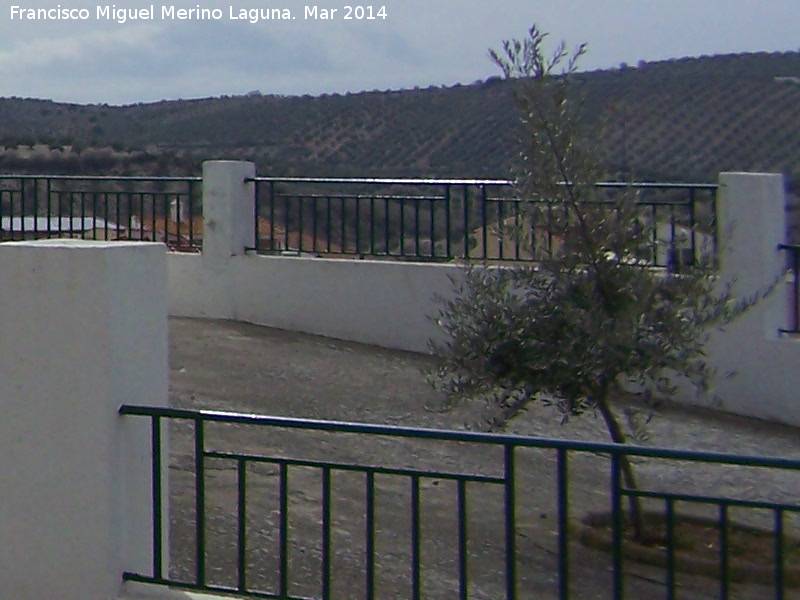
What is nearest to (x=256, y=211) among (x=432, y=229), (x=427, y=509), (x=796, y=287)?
(x=432, y=229)

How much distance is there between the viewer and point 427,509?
6586 mm

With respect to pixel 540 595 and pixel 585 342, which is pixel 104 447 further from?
pixel 585 342

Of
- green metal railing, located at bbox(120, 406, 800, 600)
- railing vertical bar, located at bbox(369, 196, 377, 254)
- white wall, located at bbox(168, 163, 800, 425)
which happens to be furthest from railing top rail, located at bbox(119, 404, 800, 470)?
railing vertical bar, located at bbox(369, 196, 377, 254)

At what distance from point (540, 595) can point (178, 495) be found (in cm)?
198

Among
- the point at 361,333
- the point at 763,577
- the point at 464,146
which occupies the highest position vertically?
the point at 464,146

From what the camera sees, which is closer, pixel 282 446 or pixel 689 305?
pixel 689 305

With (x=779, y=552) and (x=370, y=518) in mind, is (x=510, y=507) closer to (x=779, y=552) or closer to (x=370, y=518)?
(x=370, y=518)

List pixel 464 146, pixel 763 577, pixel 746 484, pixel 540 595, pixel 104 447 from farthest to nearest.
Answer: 1. pixel 464 146
2. pixel 746 484
3. pixel 763 577
4. pixel 540 595
5. pixel 104 447

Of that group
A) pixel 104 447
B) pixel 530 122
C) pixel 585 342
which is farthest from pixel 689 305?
pixel 104 447

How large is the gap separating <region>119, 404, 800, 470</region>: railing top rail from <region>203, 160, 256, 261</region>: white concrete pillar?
7803 millimetres

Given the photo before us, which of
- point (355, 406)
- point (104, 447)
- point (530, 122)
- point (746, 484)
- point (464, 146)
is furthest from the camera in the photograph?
point (464, 146)

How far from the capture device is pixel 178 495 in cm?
633

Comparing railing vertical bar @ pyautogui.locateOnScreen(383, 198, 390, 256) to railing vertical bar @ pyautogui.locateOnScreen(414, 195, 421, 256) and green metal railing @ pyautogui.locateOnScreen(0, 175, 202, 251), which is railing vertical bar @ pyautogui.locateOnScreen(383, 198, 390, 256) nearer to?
railing vertical bar @ pyautogui.locateOnScreen(414, 195, 421, 256)

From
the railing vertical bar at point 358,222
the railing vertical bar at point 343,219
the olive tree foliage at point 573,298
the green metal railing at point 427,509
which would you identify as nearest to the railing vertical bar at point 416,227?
the railing vertical bar at point 358,222
